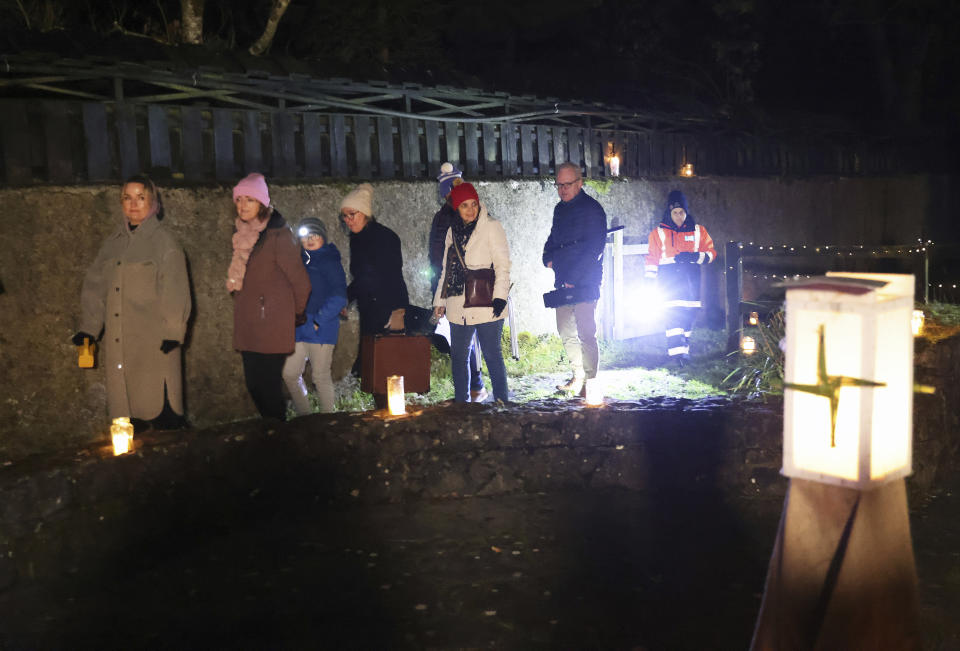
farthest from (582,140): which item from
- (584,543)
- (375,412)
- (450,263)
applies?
(584,543)

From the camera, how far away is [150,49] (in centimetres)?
773

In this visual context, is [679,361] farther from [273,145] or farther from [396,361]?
[273,145]

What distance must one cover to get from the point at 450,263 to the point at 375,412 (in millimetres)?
1610

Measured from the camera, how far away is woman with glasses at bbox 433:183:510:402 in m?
7.11

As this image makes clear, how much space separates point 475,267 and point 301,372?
1.50 metres

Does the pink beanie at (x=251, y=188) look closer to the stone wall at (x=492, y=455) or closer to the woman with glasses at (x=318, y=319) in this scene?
the woman with glasses at (x=318, y=319)

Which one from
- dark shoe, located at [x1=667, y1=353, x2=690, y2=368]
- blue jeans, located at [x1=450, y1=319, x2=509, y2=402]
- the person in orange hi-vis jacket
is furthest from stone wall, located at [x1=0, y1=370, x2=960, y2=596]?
the person in orange hi-vis jacket

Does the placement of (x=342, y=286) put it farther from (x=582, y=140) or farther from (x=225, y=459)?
(x=582, y=140)

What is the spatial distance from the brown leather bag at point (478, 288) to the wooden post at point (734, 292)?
3.70 metres

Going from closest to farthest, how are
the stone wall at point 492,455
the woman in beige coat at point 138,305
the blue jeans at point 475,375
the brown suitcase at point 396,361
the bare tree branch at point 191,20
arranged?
the stone wall at point 492,455 → the woman in beige coat at point 138,305 → the brown suitcase at point 396,361 → the blue jeans at point 475,375 → the bare tree branch at point 191,20

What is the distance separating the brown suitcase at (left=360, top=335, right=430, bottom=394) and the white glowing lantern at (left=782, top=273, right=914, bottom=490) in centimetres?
385

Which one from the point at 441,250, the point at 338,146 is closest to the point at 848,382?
the point at 441,250

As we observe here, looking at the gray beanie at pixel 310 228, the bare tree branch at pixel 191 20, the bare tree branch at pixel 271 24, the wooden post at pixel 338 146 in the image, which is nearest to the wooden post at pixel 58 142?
the gray beanie at pixel 310 228

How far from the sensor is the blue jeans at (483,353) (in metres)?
7.14
